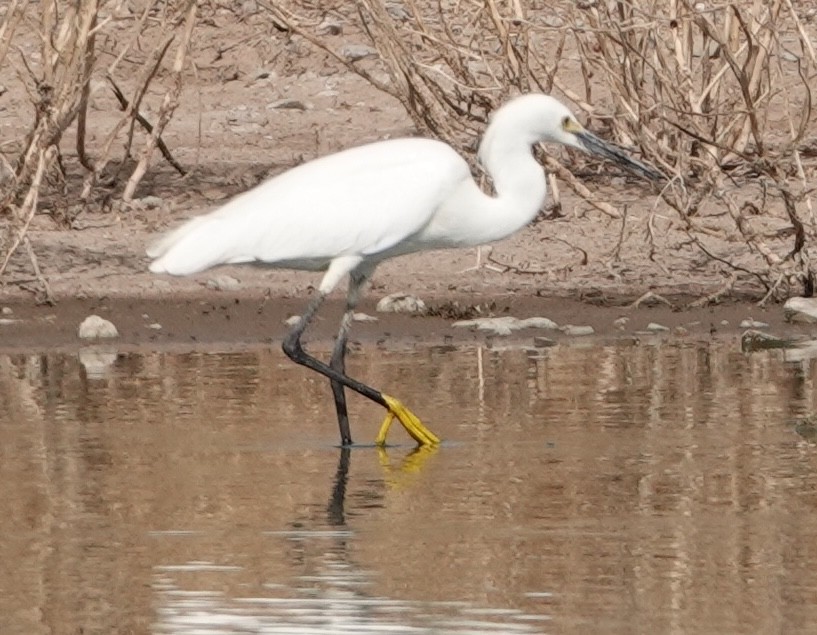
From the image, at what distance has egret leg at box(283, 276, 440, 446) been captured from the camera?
8.07 m

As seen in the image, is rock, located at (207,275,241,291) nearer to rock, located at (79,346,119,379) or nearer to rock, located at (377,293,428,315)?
rock, located at (377,293,428,315)

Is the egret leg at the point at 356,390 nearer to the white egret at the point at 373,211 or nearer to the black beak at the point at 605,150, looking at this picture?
the white egret at the point at 373,211

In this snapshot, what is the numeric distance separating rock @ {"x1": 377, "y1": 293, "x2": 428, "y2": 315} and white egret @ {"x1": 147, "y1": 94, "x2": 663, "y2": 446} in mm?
2764

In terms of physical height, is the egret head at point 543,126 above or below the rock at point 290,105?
below

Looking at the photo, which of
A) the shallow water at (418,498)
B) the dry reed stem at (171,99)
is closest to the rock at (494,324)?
the shallow water at (418,498)

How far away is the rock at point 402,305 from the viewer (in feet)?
38.1

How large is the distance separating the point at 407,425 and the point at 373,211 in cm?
87

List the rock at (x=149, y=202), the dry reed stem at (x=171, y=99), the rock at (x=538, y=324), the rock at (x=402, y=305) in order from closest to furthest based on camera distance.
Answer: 1. the rock at (x=538, y=324)
2. the rock at (x=402, y=305)
3. the dry reed stem at (x=171, y=99)
4. the rock at (x=149, y=202)

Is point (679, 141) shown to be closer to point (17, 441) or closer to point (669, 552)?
point (17, 441)

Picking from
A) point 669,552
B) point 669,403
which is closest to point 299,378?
point 669,403

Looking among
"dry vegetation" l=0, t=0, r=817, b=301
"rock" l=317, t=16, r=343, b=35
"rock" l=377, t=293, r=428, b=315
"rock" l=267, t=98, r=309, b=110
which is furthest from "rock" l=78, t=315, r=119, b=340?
"rock" l=317, t=16, r=343, b=35

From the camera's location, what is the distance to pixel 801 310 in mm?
11234

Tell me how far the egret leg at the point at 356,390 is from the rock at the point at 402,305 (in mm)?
2618

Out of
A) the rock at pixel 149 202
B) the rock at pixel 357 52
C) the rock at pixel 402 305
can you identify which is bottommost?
the rock at pixel 402 305
